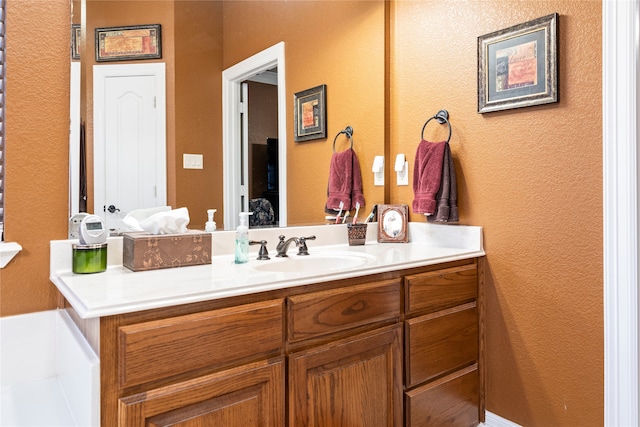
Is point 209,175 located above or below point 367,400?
above

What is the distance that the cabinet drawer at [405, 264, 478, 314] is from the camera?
154 cm

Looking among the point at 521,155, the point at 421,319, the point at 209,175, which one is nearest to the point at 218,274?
the point at 209,175

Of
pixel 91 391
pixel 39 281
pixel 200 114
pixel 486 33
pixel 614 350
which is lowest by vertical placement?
pixel 614 350

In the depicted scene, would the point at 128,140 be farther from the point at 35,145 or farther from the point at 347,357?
the point at 347,357

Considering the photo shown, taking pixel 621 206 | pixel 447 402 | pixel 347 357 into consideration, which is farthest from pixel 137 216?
pixel 621 206

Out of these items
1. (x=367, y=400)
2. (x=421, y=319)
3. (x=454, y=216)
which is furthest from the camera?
(x=454, y=216)

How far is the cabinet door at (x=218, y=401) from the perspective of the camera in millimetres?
971

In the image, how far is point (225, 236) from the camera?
5.48 feet

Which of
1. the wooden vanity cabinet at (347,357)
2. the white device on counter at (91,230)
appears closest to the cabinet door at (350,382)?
the wooden vanity cabinet at (347,357)

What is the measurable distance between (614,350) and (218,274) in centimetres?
138

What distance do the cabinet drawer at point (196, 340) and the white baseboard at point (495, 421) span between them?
120cm

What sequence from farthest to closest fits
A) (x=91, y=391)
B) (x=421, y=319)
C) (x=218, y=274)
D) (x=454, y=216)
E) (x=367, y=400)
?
(x=454, y=216)
(x=421, y=319)
(x=367, y=400)
(x=218, y=274)
(x=91, y=391)

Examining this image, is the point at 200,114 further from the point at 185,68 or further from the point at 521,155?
the point at 521,155

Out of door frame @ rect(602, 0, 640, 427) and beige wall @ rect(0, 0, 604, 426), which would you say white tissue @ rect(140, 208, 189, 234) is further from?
door frame @ rect(602, 0, 640, 427)
